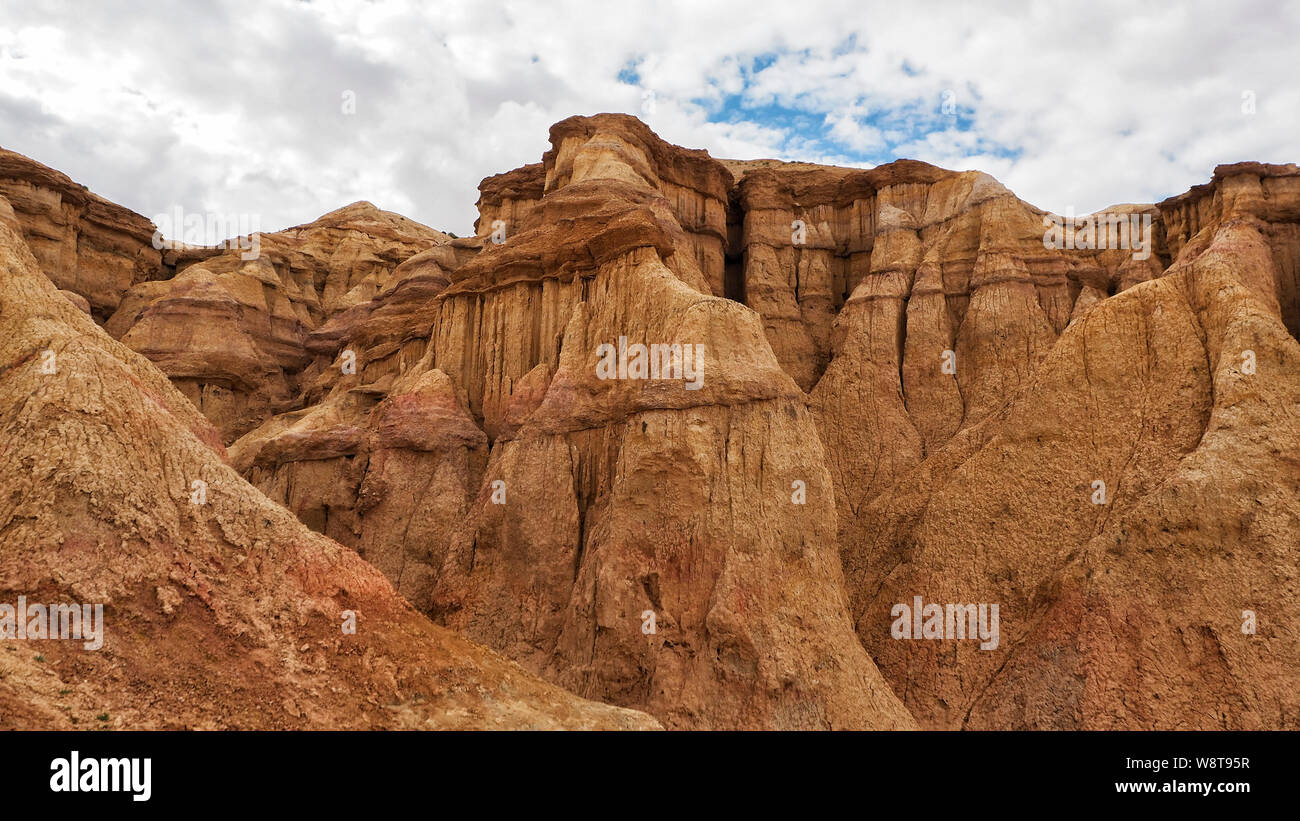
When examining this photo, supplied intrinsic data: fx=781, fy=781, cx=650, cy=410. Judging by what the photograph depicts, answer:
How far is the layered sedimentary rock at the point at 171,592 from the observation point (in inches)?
422

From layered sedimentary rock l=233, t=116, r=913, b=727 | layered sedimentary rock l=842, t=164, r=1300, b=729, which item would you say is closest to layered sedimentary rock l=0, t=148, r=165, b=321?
layered sedimentary rock l=233, t=116, r=913, b=727

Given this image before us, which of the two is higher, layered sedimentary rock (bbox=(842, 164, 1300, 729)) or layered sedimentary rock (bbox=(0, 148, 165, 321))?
layered sedimentary rock (bbox=(0, 148, 165, 321))

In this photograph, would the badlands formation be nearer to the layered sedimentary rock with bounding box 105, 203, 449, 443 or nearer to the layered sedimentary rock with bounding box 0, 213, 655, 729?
the layered sedimentary rock with bounding box 0, 213, 655, 729

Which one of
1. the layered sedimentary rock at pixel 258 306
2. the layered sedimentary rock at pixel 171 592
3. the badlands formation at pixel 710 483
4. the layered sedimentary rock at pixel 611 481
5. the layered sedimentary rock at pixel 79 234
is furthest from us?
the layered sedimentary rock at pixel 79 234

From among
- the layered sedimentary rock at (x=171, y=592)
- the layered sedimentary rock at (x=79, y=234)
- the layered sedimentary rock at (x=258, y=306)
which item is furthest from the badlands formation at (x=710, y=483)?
the layered sedimentary rock at (x=79, y=234)

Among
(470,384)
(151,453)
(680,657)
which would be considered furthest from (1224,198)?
(151,453)

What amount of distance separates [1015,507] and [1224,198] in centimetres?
1408

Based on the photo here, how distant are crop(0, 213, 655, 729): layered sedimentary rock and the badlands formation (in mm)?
62

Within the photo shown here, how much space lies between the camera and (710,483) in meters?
18.7

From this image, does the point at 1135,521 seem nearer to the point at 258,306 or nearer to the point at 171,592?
the point at 171,592

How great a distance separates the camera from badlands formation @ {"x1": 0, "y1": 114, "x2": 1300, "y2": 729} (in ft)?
41.2

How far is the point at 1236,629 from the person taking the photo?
17.6 m

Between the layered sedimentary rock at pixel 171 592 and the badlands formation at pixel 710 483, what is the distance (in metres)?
0.06

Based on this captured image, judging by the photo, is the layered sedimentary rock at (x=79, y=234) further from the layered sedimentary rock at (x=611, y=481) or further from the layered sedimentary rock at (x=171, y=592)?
the layered sedimentary rock at (x=171, y=592)
